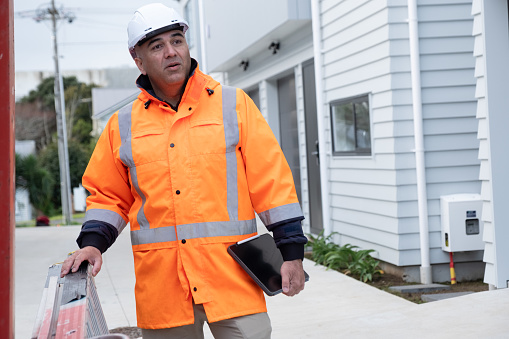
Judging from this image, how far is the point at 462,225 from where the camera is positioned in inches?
293

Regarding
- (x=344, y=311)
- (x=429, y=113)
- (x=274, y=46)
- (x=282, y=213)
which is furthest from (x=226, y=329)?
(x=274, y=46)

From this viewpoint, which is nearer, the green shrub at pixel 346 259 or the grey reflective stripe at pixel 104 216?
the grey reflective stripe at pixel 104 216

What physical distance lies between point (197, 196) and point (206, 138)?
24cm

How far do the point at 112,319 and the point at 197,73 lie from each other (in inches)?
157

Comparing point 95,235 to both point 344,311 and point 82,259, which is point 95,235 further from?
point 344,311

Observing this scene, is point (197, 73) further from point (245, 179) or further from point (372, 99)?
point (372, 99)

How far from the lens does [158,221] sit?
Result: 3104 millimetres

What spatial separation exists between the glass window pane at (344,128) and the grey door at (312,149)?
1010mm

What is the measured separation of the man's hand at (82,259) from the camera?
2875 millimetres

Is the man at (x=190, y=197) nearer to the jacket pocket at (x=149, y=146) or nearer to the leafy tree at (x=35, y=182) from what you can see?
the jacket pocket at (x=149, y=146)

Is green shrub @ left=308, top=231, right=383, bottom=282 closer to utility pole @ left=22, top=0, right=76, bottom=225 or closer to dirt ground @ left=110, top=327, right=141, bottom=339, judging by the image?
dirt ground @ left=110, top=327, right=141, bottom=339
